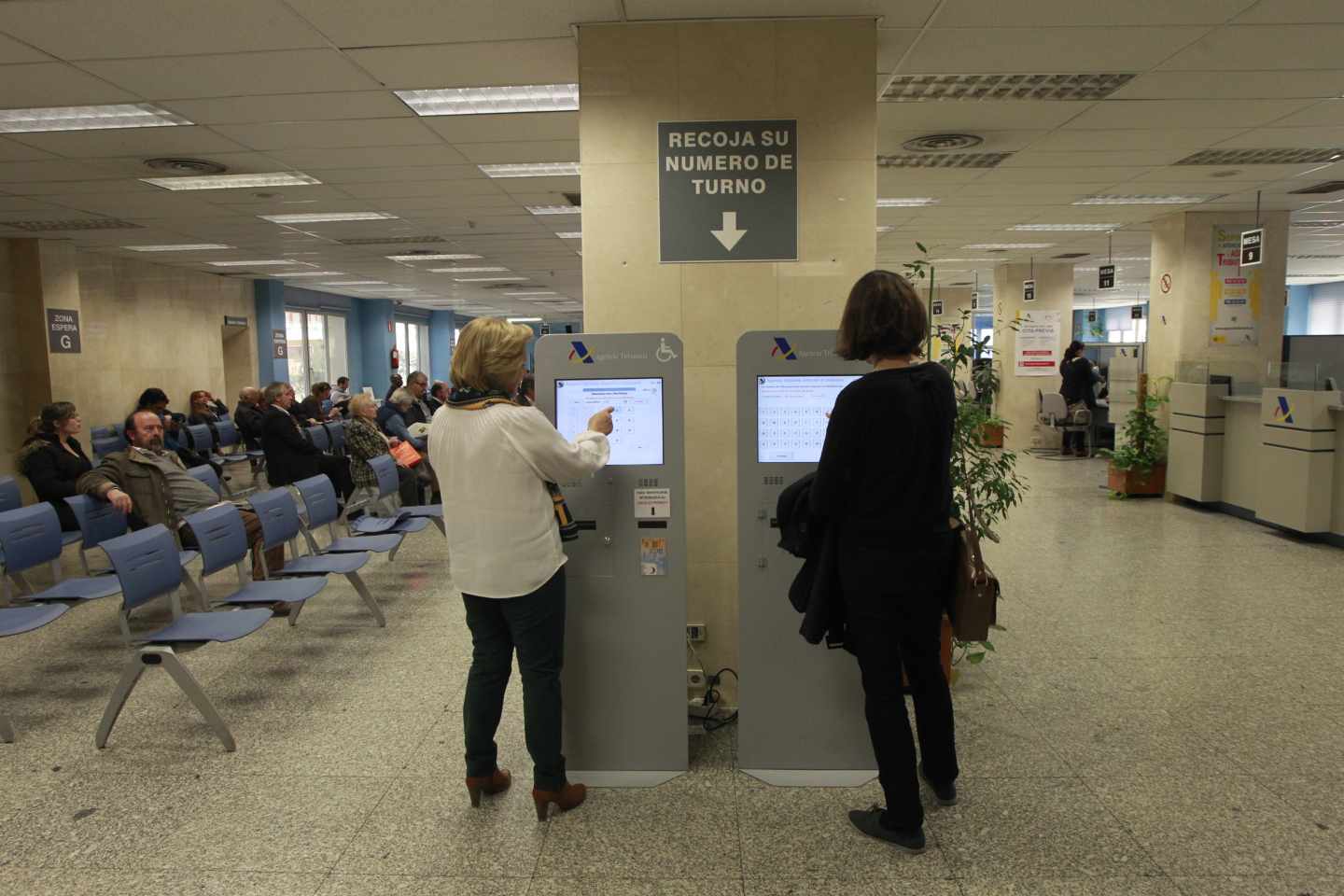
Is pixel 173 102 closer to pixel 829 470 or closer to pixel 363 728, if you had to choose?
pixel 363 728

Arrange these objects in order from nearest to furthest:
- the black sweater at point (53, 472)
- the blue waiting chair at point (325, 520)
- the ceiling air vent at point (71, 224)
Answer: the blue waiting chair at point (325, 520), the black sweater at point (53, 472), the ceiling air vent at point (71, 224)

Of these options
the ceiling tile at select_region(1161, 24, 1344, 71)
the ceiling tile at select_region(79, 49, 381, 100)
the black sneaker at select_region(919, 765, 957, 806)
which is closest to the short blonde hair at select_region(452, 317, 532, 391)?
the black sneaker at select_region(919, 765, 957, 806)

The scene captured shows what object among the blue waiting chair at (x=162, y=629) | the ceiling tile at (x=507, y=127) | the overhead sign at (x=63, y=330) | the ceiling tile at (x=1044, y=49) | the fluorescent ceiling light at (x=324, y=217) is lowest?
the blue waiting chair at (x=162, y=629)

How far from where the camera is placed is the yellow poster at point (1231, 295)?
8.62 meters

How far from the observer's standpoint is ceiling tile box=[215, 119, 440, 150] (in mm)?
5016

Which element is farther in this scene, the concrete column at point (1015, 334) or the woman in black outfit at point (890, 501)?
the concrete column at point (1015, 334)

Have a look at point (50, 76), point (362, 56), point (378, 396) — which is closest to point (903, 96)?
point (362, 56)

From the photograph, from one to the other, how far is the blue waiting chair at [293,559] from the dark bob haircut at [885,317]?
333cm

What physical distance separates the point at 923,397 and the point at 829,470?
13.6 inches

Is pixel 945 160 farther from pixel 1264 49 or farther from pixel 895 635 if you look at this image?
pixel 895 635

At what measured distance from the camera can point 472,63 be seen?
4.04m

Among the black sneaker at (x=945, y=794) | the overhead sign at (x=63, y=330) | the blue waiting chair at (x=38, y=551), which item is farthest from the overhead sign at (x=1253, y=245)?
the overhead sign at (x=63, y=330)

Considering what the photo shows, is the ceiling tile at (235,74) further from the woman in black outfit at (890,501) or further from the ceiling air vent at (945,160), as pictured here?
the ceiling air vent at (945,160)

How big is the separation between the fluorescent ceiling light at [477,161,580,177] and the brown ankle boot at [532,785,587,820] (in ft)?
15.5
